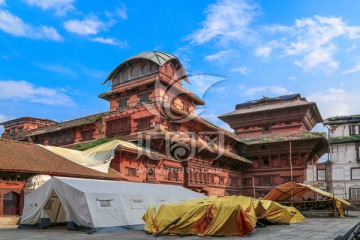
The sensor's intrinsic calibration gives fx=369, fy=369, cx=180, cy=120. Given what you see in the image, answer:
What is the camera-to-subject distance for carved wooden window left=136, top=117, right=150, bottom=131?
3247 cm

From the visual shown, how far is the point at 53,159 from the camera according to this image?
24.0m

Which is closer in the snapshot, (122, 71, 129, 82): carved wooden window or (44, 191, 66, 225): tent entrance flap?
(44, 191, 66, 225): tent entrance flap

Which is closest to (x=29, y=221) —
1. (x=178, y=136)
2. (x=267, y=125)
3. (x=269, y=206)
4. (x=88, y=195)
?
(x=88, y=195)

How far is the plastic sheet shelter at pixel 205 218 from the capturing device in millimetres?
13852

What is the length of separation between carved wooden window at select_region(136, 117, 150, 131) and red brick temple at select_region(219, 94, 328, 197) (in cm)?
1676

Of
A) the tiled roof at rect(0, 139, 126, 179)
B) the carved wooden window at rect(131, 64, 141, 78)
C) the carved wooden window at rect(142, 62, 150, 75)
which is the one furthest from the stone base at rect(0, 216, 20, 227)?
the carved wooden window at rect(131, 64, 141, 78)

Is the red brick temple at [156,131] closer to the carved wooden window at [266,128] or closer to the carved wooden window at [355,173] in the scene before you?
the carved wooden window at [266,128]

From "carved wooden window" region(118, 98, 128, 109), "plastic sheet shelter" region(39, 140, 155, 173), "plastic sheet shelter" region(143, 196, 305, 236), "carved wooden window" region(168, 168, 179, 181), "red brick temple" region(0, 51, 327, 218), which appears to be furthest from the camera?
"carved wooden window" region(118, 98, 128, 109)

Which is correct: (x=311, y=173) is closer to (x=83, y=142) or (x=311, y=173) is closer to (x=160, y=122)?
(x=160, y=122)

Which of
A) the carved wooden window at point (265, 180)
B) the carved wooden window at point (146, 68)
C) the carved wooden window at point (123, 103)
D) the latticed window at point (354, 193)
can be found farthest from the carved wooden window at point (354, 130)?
the carved wooden window at point (123, 103)

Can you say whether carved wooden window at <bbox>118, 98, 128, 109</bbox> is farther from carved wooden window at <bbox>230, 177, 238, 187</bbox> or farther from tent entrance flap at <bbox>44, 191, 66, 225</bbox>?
tent entrance flap at <bbox>44, 191, 66, 225</bbox>

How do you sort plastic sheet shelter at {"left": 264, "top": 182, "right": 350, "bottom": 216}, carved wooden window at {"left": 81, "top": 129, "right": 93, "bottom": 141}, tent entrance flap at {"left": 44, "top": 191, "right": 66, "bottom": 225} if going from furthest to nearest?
carved wooden window at {"left": 81, "top": 129, "right": 93, "bottom": 141} < plastic sheet shelter at {"left": 264, "top": 182, "right": 350, "bottom": 216} < tent entrance flap at {"left": 44, "top": 191, "right": 66, "bottom": 225}

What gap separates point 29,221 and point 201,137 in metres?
23.6

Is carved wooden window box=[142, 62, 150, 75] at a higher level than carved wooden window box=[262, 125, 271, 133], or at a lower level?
higher
